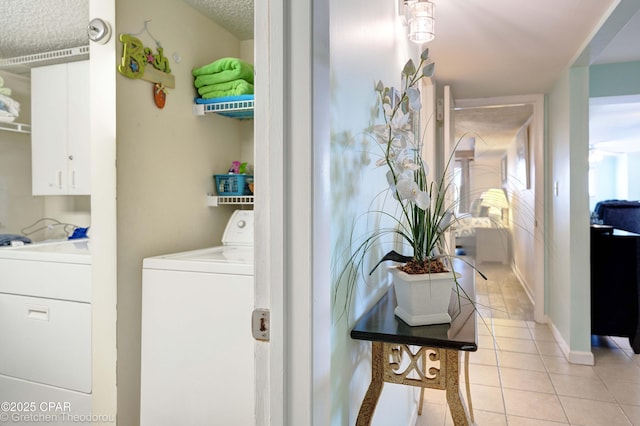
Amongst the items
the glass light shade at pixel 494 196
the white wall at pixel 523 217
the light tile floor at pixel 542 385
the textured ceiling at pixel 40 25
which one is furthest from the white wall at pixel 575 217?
the textured ceiling at pixel 40 25

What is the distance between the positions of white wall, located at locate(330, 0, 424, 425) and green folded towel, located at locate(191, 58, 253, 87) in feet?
2.41

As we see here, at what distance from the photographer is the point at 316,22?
2.46ft

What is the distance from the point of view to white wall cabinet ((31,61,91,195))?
89.4 inches

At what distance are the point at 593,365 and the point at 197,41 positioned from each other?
10.8ft

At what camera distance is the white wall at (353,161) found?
3.17 ft

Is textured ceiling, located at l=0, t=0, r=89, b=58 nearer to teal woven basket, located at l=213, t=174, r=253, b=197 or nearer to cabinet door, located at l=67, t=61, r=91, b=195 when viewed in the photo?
cabinet door, located at l=67, t=61, r=91, b=195

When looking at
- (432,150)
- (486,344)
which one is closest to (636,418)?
(486,344)

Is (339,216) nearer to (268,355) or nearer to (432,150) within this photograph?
(268,355)

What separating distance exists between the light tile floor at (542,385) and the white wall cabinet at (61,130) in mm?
2391

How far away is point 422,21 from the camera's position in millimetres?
1769

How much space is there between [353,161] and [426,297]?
0.42 m

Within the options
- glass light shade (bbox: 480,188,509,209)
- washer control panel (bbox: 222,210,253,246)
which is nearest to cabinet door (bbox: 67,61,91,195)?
washer control panel (bbox: 222,210,253,246)

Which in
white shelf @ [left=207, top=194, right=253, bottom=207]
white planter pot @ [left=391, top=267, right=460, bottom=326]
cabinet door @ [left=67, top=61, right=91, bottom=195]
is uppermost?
cabinet door @ [left=67, top=61, right=91, bottom=195]

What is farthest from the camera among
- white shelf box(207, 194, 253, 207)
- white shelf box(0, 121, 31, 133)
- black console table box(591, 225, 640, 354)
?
black console table box(591, 225, 640, 354)
